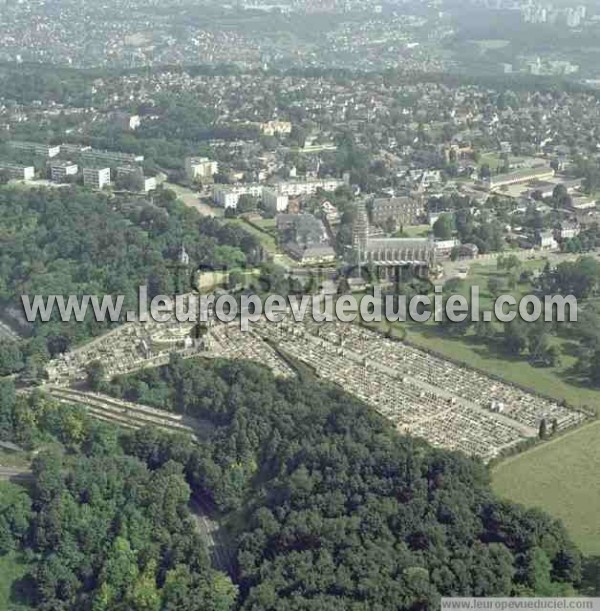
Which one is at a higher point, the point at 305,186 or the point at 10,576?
the point at 305,186

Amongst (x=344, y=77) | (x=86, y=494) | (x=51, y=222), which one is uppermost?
(x=344, y=77)

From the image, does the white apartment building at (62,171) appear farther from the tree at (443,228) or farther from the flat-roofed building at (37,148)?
the tree at (443,228)

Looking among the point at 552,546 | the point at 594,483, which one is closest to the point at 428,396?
the point at 594,483

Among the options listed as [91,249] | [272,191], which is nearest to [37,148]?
[272,191]

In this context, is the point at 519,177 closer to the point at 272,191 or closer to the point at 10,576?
the point at 272,191

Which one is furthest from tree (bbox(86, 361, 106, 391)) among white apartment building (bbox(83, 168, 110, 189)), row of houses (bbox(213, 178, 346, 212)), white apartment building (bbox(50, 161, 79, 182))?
white apartment building (bbox(50, 161, 79, 182))

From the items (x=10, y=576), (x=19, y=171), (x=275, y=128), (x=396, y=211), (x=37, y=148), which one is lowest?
(x=10, y=576)

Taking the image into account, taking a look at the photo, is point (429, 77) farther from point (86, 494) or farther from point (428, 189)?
point (86, 494)
